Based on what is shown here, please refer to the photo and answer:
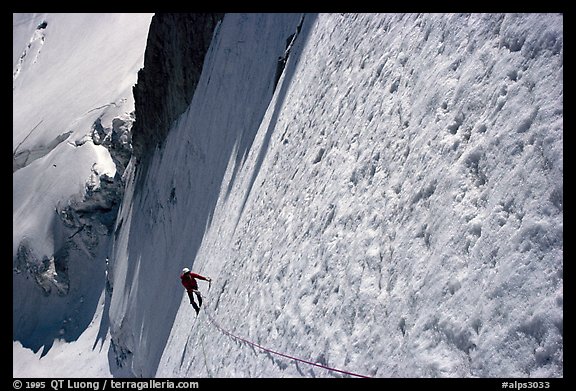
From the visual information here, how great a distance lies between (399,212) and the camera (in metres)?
7.24

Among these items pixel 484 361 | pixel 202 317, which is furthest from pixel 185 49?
pixel 484 361

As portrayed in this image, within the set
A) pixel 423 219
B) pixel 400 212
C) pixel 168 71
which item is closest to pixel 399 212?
pixel 400 212

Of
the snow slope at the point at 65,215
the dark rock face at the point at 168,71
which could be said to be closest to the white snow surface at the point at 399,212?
the dark rock face at the point at 168,71

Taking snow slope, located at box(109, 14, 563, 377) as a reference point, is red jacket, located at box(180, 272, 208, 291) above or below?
below

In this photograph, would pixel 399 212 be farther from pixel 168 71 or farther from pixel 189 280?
pixel 168 71

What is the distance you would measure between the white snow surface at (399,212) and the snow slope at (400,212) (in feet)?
0.08

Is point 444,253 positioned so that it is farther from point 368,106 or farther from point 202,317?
point 202,317

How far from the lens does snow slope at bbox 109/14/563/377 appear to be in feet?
17.7

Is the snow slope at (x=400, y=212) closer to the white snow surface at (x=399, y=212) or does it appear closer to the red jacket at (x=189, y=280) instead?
the white snow surface at (x=399, y=212)

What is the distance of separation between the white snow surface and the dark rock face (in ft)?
35.9

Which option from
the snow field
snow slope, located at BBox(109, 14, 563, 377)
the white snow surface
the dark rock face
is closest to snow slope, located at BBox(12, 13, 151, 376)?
the dark rock face

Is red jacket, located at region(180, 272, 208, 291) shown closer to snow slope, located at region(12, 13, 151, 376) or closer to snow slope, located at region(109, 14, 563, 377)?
snow slope, located at region(109, 14, 563, 377)

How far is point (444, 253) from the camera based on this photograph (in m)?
6.20

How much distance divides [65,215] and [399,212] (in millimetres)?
40699
